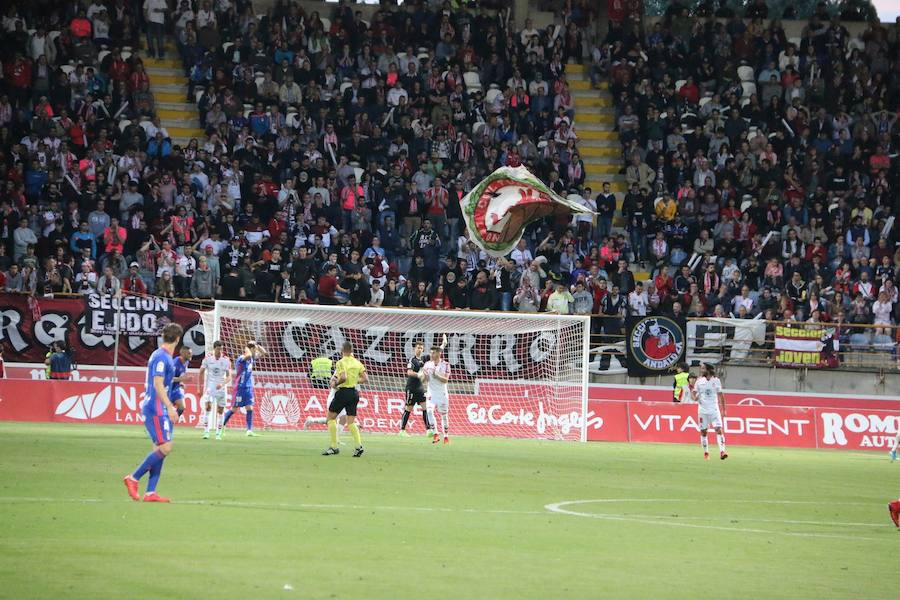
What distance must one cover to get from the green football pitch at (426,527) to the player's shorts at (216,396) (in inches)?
147

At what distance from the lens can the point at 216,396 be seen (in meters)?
28.8

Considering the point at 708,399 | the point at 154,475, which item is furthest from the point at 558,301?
the point at 154,475

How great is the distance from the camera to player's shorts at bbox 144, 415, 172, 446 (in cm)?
1482

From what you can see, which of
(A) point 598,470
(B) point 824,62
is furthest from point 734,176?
(A) point 598,470

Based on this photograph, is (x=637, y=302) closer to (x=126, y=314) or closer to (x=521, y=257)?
(x=521, y=257)

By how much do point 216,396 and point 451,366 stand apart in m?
7.12

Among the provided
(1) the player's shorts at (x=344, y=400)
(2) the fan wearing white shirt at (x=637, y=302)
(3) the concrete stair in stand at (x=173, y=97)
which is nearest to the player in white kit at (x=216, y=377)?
(1) the player's shorts at (x=344, y=400)

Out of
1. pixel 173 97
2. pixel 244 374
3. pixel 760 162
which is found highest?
pixel 173 97

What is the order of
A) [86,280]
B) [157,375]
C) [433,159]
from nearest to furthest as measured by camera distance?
[157,375]
[86,280]
[433,159]

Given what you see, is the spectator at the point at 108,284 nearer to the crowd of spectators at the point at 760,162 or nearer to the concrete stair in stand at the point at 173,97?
the concrete stair in stand at the point at 173,97

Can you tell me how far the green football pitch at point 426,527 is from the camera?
33.6 ft

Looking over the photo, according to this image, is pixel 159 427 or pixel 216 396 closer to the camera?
pixel 159 427

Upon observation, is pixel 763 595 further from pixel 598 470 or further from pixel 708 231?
pixel 708 231

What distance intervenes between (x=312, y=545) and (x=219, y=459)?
10265 mm
